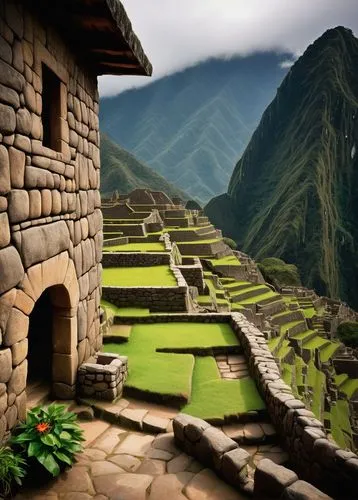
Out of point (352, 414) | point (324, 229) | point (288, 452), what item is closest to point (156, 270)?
point (288, 452)

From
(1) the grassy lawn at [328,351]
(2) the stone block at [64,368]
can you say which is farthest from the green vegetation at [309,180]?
(2) the stone block at [64,368]

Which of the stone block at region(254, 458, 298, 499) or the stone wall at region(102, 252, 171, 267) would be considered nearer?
the stone block at region(254, 458, 298, 499)

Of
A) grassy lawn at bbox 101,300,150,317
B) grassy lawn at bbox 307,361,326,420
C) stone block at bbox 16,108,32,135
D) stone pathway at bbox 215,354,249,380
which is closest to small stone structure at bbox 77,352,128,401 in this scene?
stone pathway at bbox 215,354,249,380

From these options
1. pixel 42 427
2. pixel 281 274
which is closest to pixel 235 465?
pixel 42 427

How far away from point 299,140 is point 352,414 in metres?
114

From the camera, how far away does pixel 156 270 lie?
1545 centimetres

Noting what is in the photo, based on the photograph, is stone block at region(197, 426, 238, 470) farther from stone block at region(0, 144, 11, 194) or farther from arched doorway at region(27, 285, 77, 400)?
stone block at region(0, 144, 11, 194)

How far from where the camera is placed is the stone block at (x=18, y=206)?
3918 millimetres

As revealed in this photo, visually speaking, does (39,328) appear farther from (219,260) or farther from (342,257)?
(342,257)

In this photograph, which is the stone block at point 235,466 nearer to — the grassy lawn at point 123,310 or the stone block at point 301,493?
the stone block at point 301,493

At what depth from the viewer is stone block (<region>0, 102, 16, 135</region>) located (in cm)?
373

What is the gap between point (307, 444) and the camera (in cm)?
456

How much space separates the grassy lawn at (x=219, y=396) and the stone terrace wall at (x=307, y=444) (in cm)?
20

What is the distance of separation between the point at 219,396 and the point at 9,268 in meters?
4.01
